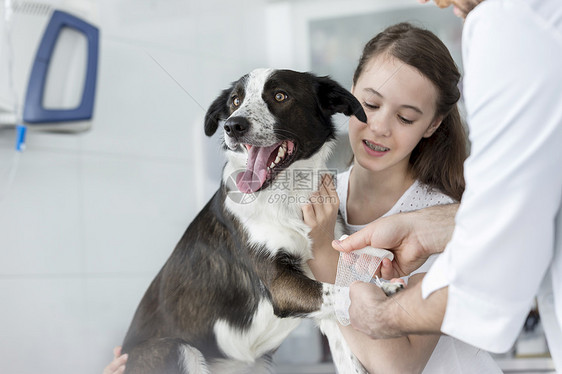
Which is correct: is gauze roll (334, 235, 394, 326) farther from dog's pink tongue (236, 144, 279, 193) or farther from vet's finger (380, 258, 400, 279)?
dog's pink tongue (236, 144, 279, 193)

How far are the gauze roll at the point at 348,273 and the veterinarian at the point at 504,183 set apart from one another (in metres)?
0.11

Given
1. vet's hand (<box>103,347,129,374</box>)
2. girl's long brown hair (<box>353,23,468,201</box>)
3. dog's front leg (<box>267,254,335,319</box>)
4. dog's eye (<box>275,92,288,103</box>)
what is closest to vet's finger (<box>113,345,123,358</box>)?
vet's hand (<box>103,347,129,374</box>)

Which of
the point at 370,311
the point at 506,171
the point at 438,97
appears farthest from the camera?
the point at 438,97

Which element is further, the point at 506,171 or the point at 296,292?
the point at 296,292

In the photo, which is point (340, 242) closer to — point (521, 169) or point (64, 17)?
point (521, 169)

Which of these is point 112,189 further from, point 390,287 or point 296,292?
point 390,287

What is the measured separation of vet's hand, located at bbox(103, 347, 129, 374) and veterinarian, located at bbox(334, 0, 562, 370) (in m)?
0.50

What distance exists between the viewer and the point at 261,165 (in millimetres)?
768

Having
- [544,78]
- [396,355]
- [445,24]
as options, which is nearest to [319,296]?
[396,355]

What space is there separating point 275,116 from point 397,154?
21cm

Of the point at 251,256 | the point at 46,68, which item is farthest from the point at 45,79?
the point at 251,256

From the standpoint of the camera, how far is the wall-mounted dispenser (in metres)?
0.80

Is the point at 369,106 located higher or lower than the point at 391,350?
higher

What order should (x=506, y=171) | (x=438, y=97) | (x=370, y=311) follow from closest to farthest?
(x=506, y=171) → (x=370, y=311) → (x=438, y=97)
